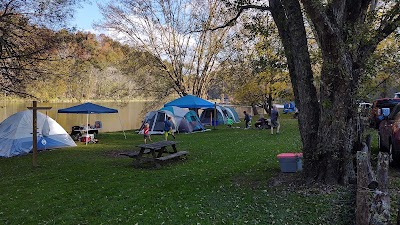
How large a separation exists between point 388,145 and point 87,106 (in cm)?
1397

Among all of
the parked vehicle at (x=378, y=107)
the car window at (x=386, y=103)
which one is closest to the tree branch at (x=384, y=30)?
the parked vehicle at (x=378, y=107)

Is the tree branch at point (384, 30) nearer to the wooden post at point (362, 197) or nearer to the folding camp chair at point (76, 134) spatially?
the wooden post at point (362, 197)

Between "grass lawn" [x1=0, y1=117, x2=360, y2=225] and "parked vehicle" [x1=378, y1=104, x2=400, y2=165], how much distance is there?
231cm

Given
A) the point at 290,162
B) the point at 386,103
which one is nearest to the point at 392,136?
the point at 290,162

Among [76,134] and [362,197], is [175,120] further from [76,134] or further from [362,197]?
[362,197]

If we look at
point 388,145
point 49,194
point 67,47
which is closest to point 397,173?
point 388,145

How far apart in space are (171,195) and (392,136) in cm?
509

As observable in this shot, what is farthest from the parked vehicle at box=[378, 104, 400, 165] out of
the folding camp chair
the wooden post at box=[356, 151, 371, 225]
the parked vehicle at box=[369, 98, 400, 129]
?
the folding camp chair

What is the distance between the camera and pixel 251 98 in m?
31.6

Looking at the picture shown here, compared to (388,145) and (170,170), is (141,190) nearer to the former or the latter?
(170,170)

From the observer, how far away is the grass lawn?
518cm

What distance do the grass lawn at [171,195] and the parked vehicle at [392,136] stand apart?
2.31 m

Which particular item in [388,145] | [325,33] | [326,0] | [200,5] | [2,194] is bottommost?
[2,194]

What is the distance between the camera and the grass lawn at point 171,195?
5176 millimetres
